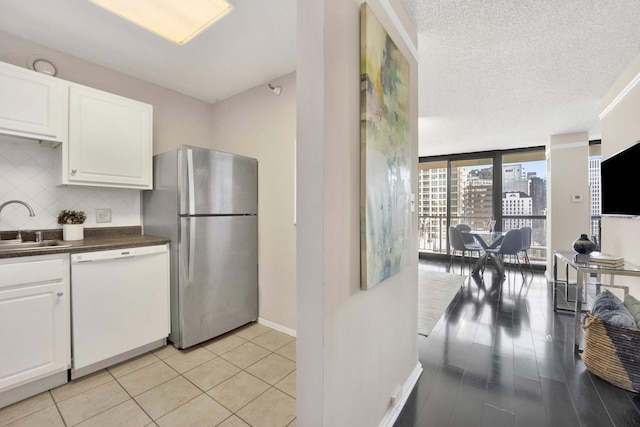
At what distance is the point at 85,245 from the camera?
1896mm

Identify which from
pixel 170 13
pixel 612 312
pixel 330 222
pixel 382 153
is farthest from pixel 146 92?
pixel 612 312

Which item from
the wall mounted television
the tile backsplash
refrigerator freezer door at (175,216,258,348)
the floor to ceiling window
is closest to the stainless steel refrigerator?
refrigerator freezer door at (175,216,258,348)

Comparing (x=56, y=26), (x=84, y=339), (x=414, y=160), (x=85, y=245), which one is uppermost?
(x=56, y=26)

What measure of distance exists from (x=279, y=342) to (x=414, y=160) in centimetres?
195

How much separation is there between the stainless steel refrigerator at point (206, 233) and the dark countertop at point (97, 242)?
0.52ft

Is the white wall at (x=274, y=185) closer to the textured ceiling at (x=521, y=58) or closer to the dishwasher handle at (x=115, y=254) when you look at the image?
the dishwasher handle at (x=115, y=254)

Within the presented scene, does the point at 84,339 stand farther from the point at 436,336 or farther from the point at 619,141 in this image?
the point at 619,141

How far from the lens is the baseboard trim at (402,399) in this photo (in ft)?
4.75

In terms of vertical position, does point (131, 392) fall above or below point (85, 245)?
below

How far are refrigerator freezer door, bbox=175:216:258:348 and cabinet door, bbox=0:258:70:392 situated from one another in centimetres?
Answer: 72

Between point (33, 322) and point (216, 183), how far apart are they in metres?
1.49

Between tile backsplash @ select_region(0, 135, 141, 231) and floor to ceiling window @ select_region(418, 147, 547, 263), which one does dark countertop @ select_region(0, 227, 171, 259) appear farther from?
floor to ceiling window @ select_region(418, 147, 547, 263)

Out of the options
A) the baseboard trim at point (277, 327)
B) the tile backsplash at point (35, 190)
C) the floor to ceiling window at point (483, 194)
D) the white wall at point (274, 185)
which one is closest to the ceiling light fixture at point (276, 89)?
the white wall at point (274, 185)

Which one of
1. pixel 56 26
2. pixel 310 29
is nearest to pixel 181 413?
pixel 310 29
